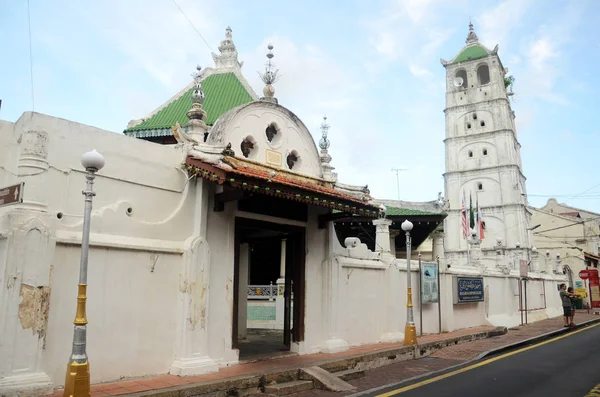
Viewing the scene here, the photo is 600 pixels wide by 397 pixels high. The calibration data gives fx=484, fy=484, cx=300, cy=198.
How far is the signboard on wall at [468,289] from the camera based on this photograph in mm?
17297

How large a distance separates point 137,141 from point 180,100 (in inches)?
232

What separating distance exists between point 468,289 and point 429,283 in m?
3.03

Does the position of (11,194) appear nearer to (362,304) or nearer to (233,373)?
(233,373)

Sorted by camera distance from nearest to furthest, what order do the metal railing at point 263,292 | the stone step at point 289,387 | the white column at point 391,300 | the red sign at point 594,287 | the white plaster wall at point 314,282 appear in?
the stone step at point 289,387 → the white plaster wall at point 314,282 → the white column at point 391,300 → the metal railing at point 263,292 → the red sign at point 594,287

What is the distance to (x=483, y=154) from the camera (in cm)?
5347

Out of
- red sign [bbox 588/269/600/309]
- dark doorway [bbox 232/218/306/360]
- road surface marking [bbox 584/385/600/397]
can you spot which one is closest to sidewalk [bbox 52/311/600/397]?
dark doorway [bbox 232/218/306/360]

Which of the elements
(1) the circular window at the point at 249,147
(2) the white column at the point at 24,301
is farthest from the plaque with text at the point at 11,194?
(1) the circular window at the point at 249,147

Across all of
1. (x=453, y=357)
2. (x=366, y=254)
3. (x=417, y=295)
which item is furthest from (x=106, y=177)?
(x=417, y=295)

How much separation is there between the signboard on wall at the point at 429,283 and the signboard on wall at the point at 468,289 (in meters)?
1.66

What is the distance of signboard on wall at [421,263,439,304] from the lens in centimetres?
1533

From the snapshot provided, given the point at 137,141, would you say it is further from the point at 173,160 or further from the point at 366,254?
the point at 366,254

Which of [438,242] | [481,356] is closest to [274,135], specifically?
[481,356]

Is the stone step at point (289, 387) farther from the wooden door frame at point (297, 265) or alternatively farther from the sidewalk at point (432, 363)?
the wooden door frame at point (297, 265)

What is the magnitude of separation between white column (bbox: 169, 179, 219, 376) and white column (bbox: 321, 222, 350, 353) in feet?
11.9
